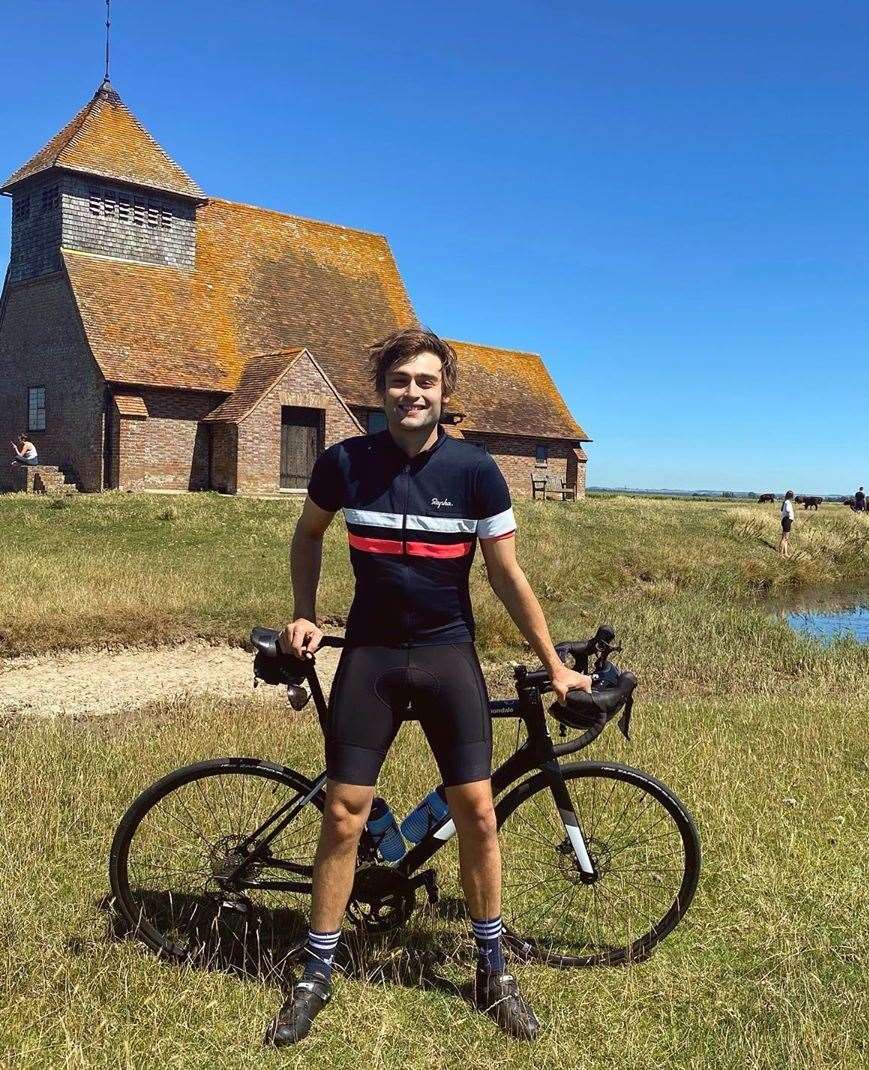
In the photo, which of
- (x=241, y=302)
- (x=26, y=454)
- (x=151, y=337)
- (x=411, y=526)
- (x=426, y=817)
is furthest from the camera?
(x=241, y=302)

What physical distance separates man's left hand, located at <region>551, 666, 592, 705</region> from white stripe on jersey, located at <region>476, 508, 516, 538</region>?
557 mm

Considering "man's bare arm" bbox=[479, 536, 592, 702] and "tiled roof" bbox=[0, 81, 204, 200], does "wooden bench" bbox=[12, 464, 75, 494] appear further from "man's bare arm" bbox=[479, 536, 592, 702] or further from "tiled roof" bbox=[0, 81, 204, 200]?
"man's bare arm" bbox=[479, 536, 592, 702]

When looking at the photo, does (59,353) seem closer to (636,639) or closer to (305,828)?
(636,639)

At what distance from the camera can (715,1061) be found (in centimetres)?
311

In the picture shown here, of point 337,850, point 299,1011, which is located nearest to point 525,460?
point 337,850

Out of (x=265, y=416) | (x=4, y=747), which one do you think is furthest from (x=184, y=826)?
(x=265, y=416)

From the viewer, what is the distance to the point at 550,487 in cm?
3772

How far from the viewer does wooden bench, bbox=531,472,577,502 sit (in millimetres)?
37125

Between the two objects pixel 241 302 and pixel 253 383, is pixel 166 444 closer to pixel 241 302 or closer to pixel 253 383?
pixel 253 383

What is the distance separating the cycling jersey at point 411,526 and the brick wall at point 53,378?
24065 mm

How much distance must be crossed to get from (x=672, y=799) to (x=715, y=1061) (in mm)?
938

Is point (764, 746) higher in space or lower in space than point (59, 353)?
lower

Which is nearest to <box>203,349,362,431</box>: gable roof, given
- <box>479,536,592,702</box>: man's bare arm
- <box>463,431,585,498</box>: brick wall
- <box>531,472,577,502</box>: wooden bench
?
<box>463,431,585,498</box>: brick wall

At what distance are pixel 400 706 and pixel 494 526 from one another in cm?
73
